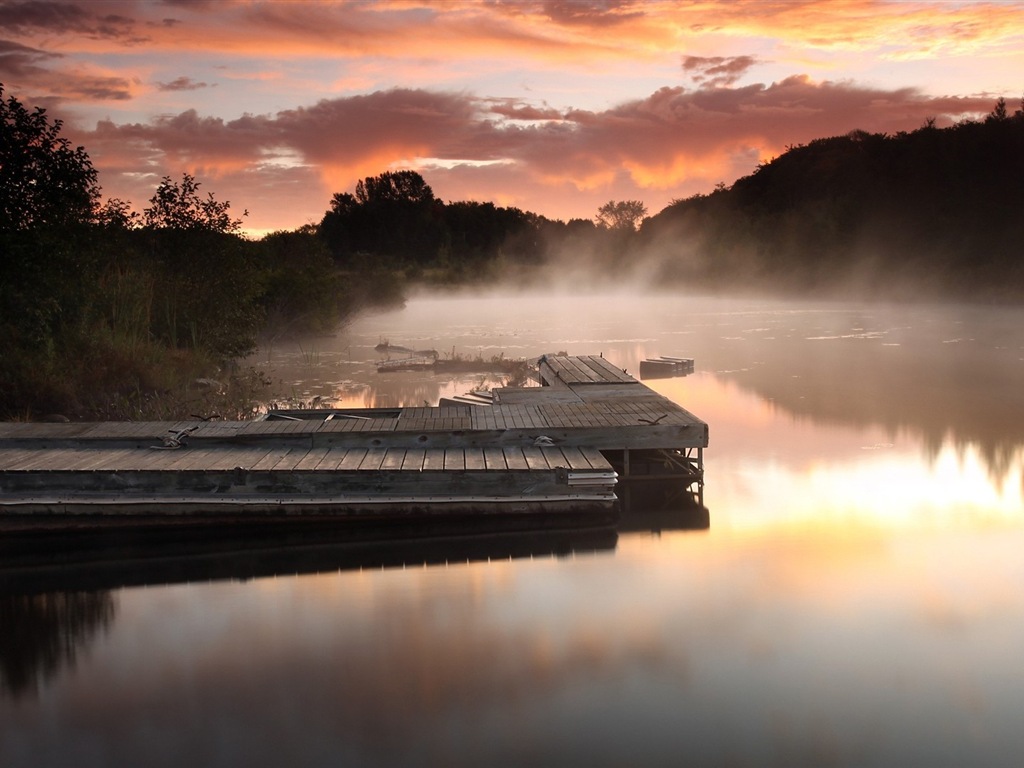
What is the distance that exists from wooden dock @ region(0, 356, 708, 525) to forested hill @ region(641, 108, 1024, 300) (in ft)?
136

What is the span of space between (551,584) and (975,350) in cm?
2212

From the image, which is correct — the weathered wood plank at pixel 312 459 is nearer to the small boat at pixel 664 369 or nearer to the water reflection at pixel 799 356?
the water reflection at pixel 799 356

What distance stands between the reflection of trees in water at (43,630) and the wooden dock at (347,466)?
4.44 feet

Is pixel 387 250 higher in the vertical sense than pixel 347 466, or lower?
higher

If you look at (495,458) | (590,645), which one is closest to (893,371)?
(495,458)

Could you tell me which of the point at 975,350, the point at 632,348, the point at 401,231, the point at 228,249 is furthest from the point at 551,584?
the point at 401,231

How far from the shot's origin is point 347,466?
938 cm

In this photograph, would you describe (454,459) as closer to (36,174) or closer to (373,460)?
(373,460)

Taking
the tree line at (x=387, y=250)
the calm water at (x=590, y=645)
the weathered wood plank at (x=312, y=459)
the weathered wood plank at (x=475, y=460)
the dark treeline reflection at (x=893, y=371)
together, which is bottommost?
the calm water at (x=590, y=645)

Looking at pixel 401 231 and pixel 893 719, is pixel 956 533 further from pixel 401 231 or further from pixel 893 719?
pixel 401 231

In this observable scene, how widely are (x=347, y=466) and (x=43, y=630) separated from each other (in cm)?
305

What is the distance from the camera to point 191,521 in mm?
9172

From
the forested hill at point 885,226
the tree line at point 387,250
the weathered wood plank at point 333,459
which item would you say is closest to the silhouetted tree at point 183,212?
the tree line at point 387,250

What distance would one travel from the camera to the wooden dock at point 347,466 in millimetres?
9109
